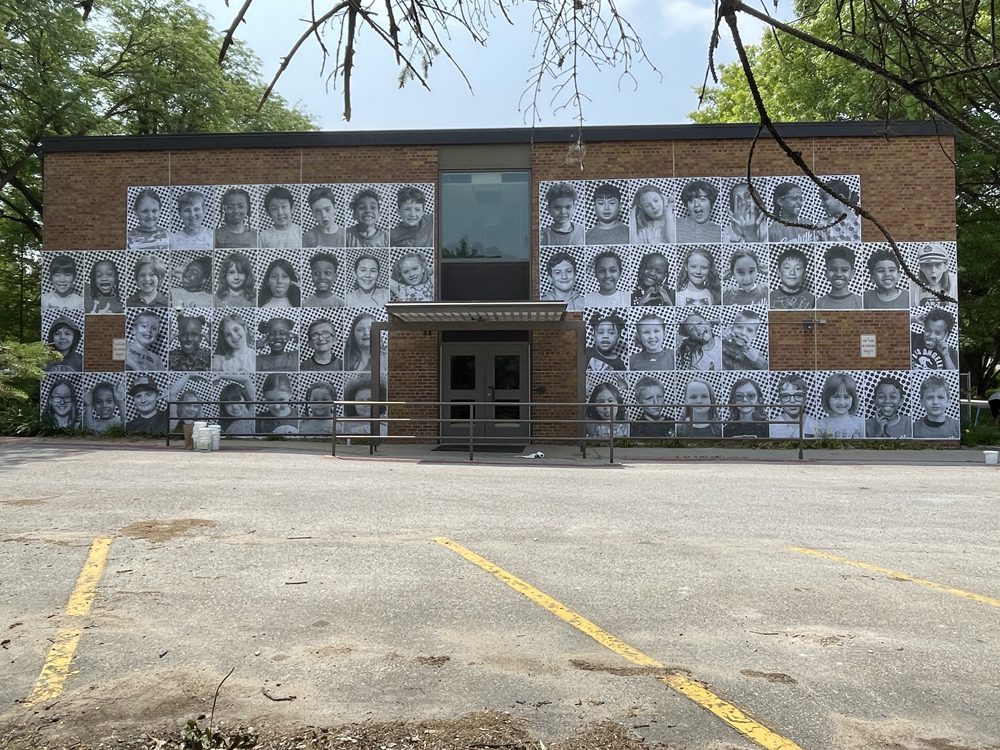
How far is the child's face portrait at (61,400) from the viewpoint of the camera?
66.0 feet

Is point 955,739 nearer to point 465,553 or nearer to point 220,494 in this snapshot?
point 465,553

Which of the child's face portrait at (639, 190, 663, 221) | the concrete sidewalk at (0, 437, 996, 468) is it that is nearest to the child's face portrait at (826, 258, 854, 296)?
the concrete sidewalk at (0, 437, 996, 468)

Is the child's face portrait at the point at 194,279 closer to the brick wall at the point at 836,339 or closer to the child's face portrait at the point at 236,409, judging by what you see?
the child's face portrait at the point at 236,409

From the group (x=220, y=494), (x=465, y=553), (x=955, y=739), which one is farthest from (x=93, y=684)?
(x=220, y=494)

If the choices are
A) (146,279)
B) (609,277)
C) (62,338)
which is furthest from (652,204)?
(62,338)

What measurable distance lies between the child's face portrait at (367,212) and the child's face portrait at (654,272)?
7.00 metres

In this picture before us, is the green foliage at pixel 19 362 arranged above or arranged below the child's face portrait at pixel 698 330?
below

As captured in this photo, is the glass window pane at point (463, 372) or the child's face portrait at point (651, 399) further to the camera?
the glass window pane at point (463, 372)

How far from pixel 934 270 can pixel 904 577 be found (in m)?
15.2

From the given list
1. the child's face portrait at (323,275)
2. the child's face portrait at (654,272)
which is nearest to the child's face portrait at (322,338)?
the child's face portrait at (323,275)

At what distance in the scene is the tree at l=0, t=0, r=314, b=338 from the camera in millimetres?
21000

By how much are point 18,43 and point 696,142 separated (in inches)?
701

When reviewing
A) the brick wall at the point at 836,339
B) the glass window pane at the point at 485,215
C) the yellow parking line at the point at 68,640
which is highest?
the glass window pane at the point at 485,215

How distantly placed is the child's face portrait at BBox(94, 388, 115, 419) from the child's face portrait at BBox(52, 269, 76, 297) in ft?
9.61
